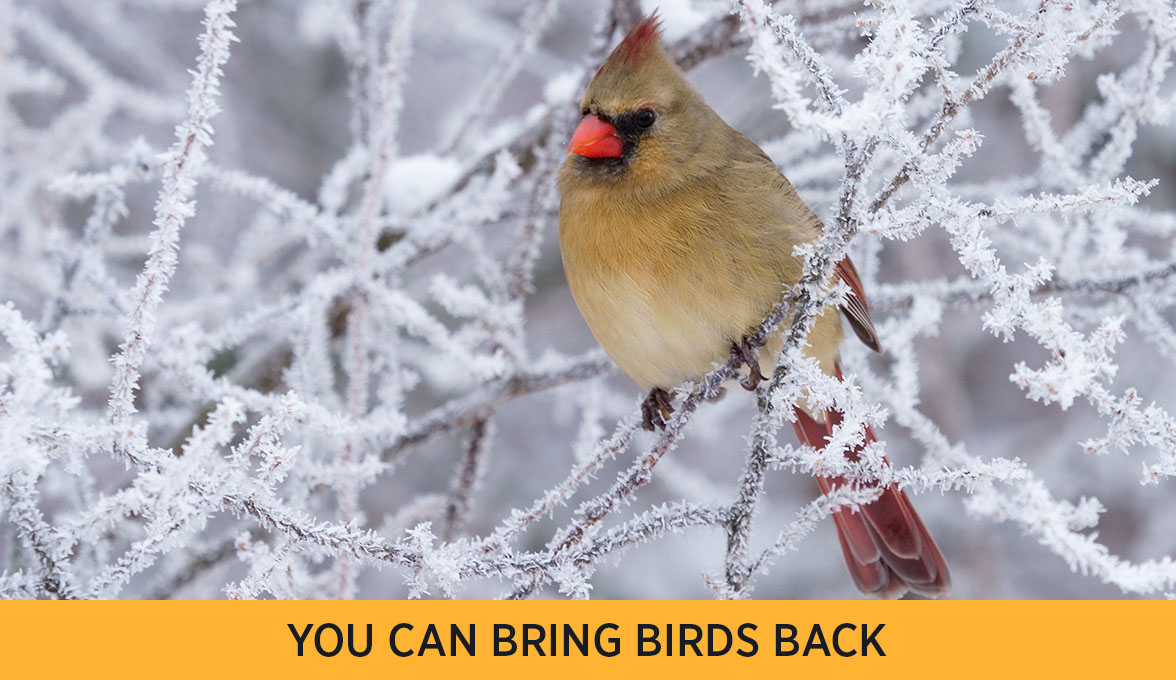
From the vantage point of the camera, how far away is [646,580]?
454 centimetres

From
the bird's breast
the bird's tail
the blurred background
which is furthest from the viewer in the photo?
the blurred background

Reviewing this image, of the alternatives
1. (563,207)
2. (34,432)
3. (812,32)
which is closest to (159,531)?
(34,432)

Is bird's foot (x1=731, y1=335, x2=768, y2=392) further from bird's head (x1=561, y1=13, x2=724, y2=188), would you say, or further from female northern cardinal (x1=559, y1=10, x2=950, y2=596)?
bird's head (x1=561, y1=13, x2=724, y2=188)

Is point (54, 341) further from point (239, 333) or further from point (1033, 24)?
point (1033, 24)

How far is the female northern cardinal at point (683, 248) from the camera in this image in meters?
2.09

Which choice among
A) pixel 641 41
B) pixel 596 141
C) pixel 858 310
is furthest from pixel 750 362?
pixel 641 41

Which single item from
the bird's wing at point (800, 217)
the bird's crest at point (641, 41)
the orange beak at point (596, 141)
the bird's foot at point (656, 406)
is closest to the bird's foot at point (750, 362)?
the bird's wing at point (800, 217)

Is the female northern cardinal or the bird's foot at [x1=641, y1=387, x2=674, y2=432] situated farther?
the bird's foot at [x1=641, y1=387, x2=674, y2=432]

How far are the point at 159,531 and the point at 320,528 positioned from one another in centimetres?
18

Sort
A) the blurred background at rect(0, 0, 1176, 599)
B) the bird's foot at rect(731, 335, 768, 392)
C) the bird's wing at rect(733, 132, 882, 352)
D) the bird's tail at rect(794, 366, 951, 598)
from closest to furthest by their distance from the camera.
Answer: the bird's foot at rect(731, 335, 768, 392), the bird's wing at rect(733, 132, 882, 352), the bird's tail at rect(794, 366, 951, 598), the blurred background at rect(0, 0, 1176, 599)

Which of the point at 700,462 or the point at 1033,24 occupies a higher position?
the point at 700,462

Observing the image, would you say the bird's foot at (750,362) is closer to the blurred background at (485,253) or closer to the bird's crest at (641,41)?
the blurred background at (485,253)

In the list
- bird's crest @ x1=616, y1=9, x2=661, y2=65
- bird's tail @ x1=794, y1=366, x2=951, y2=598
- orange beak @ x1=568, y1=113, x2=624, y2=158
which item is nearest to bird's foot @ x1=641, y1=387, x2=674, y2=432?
bird's tail @ x1=794, y1=366, x2=951, y2=598

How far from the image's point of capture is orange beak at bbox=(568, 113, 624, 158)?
2254 mm
